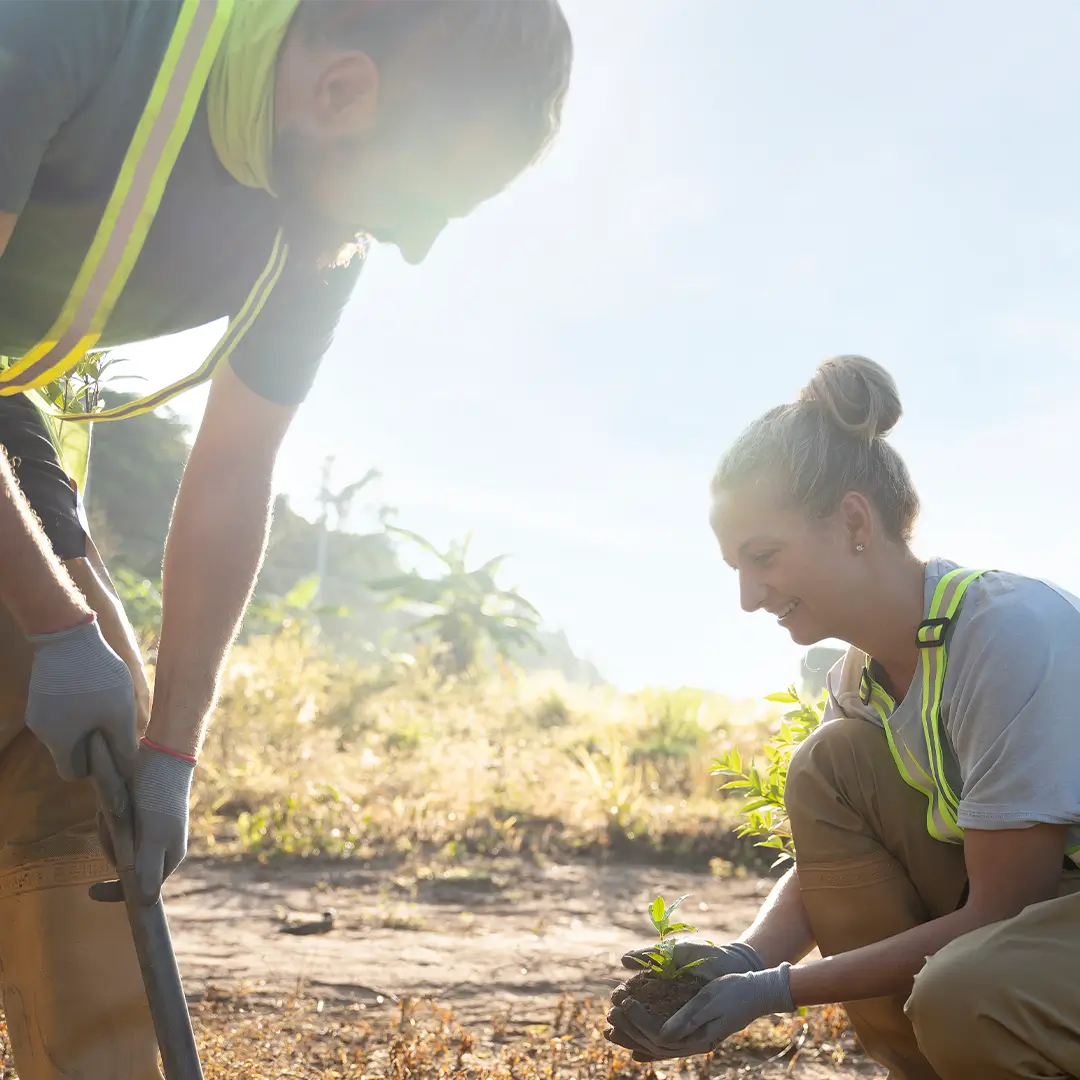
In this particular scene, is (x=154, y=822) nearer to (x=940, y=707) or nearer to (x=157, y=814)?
(x=157, y=814)

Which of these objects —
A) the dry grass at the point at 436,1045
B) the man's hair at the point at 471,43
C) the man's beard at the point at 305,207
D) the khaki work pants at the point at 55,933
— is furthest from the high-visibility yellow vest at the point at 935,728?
the khaki work pants at the point at 55,933

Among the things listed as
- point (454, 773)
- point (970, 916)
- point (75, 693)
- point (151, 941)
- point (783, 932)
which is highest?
point (75, 693)

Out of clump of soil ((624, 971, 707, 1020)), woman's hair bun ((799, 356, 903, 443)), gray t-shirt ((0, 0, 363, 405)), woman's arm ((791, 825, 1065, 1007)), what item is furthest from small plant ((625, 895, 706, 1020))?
gray t-shirt ((0, 0, 363, 405))

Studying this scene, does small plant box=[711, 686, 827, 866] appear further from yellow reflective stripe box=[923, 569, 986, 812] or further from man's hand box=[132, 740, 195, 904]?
man's hand box=[132, 740, 195, 904]

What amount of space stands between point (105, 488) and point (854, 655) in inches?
780

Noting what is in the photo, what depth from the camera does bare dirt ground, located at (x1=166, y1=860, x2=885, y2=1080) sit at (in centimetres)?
315

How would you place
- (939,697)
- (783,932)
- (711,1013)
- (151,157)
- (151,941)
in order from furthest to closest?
1. (783,932)
2. (939,697)
3. (711,1013)
4. (151,941)
5. (151,157)

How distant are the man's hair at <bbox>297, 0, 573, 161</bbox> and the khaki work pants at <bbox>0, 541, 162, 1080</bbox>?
1.27m

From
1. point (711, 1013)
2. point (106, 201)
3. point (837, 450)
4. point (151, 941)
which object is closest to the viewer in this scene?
point (106, 201)

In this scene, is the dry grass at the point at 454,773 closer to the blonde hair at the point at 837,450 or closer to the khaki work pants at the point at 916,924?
the khaki work pants at the point at 916,924

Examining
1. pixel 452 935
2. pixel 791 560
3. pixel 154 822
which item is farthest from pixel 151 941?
pixel 452 935

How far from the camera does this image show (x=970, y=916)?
1798 millimetres

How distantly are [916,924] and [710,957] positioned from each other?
17.8 inches

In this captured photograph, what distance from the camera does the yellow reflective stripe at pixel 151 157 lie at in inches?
58.9
